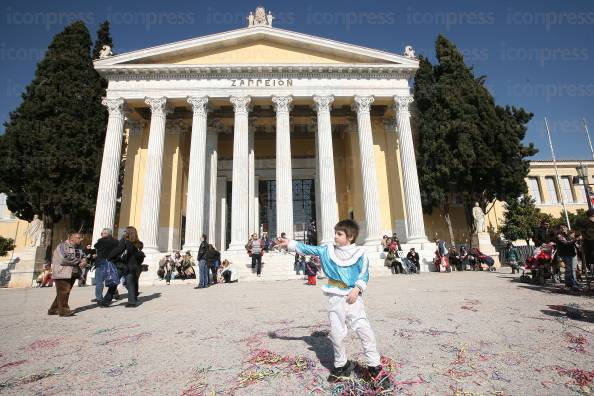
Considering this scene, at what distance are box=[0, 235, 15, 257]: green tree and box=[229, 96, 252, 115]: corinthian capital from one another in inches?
819

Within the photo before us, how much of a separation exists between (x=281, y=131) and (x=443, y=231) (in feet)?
43.5

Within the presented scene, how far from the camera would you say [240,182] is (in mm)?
17047

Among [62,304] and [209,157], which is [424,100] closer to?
[209,157]

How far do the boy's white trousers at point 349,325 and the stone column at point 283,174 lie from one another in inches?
530

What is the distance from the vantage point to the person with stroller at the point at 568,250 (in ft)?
21.8

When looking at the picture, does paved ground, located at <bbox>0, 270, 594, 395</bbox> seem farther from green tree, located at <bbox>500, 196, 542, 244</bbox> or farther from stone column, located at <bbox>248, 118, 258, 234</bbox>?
green tree, located at <bbox>500, 196, 542, 244</bbox>

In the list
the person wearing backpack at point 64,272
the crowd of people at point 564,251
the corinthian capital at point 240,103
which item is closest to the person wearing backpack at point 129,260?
the person wearing backpack at point 64,272

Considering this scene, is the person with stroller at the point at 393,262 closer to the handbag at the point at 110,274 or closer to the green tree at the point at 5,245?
the handbag at the point at 110,274

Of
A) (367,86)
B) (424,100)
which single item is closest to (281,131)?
(367,86)

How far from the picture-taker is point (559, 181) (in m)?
30.7

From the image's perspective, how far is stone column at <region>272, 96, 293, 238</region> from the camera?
16.6m

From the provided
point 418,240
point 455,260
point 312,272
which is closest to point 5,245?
point 312,272

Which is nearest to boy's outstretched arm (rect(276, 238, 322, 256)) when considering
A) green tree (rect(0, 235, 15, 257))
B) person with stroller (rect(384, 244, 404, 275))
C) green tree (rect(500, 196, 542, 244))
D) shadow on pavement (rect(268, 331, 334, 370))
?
shadow on pavement (rect(268, 331, 334, 370))

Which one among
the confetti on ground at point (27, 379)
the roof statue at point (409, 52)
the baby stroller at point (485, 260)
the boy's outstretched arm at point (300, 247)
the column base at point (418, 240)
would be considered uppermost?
the roof statue at point (409, 52)
